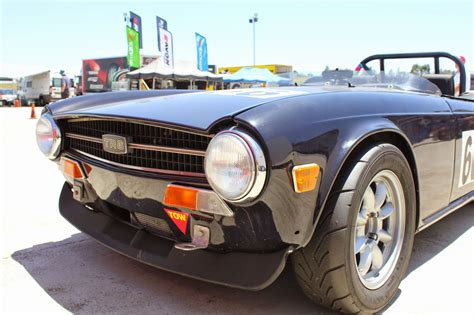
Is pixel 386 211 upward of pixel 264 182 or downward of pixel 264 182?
downward

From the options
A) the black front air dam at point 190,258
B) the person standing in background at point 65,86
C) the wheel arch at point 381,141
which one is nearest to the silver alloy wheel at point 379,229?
the wheel arch at point 381,141

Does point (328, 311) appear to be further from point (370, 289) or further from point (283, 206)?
point (283, 206)

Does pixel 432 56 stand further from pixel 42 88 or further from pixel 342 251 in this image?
pixel 42 88

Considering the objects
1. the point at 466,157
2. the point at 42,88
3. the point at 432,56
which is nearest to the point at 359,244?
the point at 466,157

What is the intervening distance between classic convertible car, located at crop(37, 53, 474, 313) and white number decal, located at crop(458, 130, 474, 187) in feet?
1.35

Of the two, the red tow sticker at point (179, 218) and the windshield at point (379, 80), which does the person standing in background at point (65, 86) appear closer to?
the windshield at point (379, 80)

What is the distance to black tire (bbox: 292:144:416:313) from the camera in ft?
5.93

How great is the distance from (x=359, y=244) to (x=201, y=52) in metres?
23.3

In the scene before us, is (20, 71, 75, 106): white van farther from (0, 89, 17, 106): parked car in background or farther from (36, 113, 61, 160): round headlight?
(36, 113, 61, 160): round headlight

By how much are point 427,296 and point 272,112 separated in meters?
1.37

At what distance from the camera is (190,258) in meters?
1.94

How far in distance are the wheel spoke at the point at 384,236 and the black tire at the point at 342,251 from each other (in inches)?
11.2

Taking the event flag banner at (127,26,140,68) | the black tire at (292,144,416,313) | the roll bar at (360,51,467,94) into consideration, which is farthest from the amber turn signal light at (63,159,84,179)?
the event flag banner at (127,26,140,68)

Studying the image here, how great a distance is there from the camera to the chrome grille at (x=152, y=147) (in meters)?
1.88
